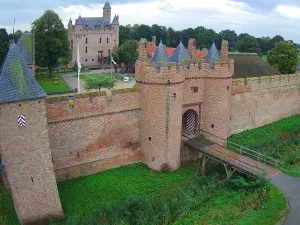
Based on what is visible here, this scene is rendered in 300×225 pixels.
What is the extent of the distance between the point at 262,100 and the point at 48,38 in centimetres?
3393

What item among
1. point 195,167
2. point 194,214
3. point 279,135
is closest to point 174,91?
point 195,167

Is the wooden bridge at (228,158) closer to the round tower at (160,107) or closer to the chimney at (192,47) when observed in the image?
the round tower at (160,107)

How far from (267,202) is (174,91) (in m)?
8.26

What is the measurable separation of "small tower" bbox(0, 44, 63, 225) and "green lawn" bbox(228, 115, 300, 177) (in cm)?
1387

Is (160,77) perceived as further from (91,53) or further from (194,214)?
(91,53)

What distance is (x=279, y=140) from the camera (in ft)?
97.6

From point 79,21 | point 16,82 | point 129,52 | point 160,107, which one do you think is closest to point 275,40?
point 129,52

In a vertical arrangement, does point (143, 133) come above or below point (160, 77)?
below

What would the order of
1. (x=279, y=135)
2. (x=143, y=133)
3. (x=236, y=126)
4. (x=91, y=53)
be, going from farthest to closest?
1. (x=91, y=53)
2. (x=279, y=135)
3. (x=236, y=126)
4. (x=143, y=133)

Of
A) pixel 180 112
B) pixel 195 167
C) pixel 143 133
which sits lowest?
pixel 195 167

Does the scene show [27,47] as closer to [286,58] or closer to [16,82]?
[16,82]

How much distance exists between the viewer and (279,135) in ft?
100

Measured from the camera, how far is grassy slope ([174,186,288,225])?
1457 centimetres

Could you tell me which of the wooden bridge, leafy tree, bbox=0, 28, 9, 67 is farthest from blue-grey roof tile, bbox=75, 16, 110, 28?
the wooden bridge
